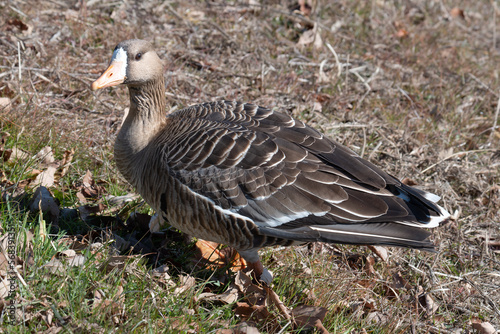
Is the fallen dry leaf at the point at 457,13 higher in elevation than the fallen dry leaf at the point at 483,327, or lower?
higher

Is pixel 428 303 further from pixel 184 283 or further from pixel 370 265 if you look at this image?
pixel 184 283

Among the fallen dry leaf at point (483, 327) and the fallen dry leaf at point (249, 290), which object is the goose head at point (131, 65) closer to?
the fallen dry leaf at point (249, 290)

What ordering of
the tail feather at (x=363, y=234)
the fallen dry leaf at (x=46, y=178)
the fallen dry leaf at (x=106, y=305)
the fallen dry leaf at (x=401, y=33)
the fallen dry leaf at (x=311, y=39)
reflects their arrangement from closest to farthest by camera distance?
the fallen dry leaf at (x=106, y=305), the tail feather at (x=363, y=234), the fallen dry leaf at (x=46, y=178), the fallen dry leaf at (x=311, y=39), the fallen dry leaf at (x=401, y=33)

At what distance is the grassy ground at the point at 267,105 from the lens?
3643 millimetres

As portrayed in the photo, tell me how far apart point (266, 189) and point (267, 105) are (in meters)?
2.80

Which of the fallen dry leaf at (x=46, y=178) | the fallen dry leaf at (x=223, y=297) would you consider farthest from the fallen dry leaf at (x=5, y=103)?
the fallen dry leaf at (x=223, y=297)

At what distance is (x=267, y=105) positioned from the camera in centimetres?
654

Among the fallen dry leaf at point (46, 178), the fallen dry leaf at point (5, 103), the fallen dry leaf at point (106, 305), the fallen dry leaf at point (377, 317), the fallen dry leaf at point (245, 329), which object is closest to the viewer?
the fallen dry leaf at point (106, 305)

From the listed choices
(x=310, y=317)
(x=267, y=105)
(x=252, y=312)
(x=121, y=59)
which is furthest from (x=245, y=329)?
(x=267, y=105)

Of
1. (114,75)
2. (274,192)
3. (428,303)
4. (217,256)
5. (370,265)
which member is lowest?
(428,303)

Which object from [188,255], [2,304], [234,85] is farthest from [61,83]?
[2,304]

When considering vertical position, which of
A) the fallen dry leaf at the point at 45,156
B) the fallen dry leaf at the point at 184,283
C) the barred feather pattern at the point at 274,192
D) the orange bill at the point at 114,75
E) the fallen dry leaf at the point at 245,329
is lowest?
the fallen dry leaf at the point at 245,329

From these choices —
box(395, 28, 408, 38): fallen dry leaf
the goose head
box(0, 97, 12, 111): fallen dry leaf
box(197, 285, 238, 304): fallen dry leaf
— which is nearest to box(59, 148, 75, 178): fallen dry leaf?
box(0, 97, 12, 111): fallen dry leaf

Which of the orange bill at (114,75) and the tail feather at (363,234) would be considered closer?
the tail feather at (363,234)
